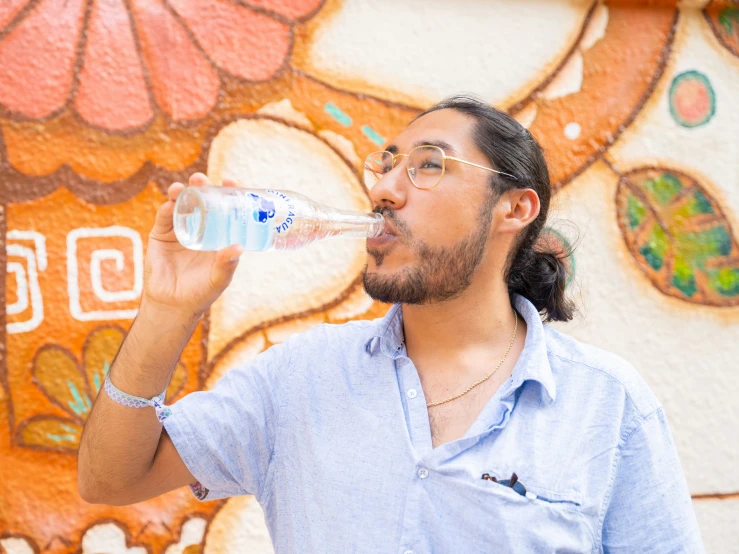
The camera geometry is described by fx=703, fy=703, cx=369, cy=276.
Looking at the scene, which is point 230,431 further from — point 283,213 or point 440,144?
point 440,144

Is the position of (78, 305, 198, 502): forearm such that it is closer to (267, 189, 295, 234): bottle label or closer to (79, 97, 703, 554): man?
(79, 97, 703, 554): man

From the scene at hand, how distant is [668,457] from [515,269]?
26.1 inches

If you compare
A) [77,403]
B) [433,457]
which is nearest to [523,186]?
[433,457]

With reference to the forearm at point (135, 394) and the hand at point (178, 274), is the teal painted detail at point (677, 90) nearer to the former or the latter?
the hand at point (178, 274)

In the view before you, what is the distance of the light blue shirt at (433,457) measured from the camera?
4.44ft

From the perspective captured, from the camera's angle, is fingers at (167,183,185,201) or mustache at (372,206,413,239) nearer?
fingers at (167,183,185,201)

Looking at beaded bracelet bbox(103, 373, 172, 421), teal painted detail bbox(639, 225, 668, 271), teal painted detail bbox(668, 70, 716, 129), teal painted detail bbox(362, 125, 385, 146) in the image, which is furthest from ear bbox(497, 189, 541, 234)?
teal painted detail bbox(668, 70, 716, 129)

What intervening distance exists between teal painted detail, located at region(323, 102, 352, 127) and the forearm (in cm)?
122

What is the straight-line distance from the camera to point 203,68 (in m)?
2.31

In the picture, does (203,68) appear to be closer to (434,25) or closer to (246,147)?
(246,147)

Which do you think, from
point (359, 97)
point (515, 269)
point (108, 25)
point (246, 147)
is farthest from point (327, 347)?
point (108, 25)

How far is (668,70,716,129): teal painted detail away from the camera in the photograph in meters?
2.70

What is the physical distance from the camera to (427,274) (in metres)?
1.60

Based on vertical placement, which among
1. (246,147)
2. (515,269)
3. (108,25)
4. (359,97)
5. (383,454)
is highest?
(108,25)
